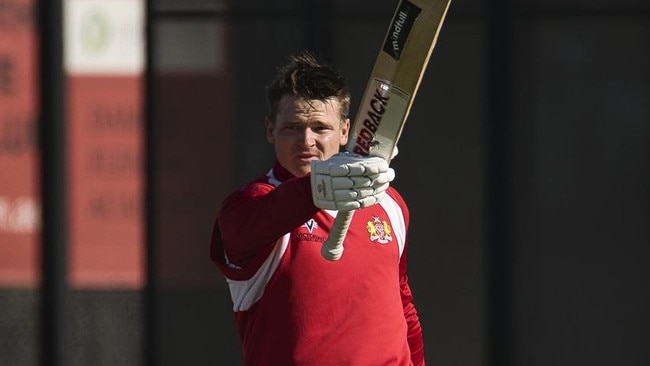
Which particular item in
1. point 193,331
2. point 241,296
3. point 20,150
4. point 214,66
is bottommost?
point 193,331

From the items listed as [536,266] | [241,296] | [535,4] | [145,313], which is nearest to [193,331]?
[145,313]

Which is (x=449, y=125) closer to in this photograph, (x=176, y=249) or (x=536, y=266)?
(x=536, y=266)

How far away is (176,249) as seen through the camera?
6539mm

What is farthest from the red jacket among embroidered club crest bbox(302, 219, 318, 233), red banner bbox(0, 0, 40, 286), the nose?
red banner bbox(0, 0, 40, 286)

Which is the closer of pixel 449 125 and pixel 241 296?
pixel 241 296

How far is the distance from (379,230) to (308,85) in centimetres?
40

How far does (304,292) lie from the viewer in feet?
11.5

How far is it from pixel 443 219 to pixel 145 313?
4.39ft

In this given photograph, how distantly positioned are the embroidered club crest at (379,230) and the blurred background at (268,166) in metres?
2.78

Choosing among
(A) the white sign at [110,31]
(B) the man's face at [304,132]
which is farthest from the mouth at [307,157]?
(A) the white sign at [110,31]

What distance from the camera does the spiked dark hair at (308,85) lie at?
11.7 ft

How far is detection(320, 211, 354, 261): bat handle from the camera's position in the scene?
3334 mm

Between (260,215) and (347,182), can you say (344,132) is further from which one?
(347,182)

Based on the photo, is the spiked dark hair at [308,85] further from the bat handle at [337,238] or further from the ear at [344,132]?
the bat handle at [337,238]
